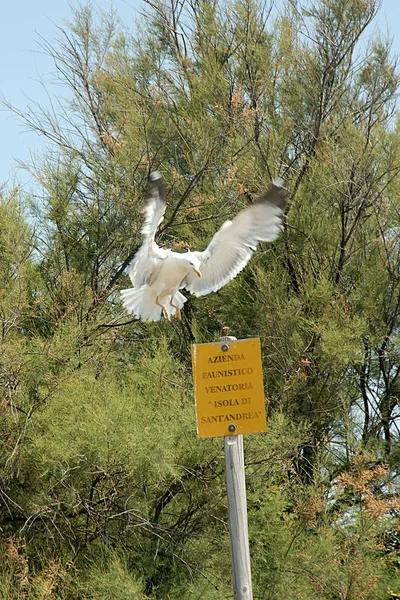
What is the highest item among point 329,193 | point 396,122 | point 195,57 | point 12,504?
point 195,57

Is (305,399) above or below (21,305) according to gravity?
below

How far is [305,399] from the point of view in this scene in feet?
29.5

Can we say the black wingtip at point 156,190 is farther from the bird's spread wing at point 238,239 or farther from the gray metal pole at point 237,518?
the gray metal pole at point 237,518

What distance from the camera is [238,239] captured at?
6.61m

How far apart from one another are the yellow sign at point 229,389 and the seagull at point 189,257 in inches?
71.2

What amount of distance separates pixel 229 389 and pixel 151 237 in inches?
76.8

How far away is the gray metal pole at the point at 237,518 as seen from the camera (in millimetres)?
4676

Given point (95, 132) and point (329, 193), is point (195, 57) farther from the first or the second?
point (329, 193)

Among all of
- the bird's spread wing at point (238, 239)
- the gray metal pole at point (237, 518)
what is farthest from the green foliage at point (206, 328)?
the gray metal pole at point (237, 518)

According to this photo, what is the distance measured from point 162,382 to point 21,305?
4.53ft

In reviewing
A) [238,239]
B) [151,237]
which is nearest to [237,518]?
[151,237]

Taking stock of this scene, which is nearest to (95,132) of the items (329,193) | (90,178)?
(90,178)

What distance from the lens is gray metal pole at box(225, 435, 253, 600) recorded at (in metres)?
4.68

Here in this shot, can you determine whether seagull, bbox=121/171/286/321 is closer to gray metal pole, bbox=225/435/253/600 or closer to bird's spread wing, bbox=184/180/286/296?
bird's spread wing, bbox=184/180/286/296
